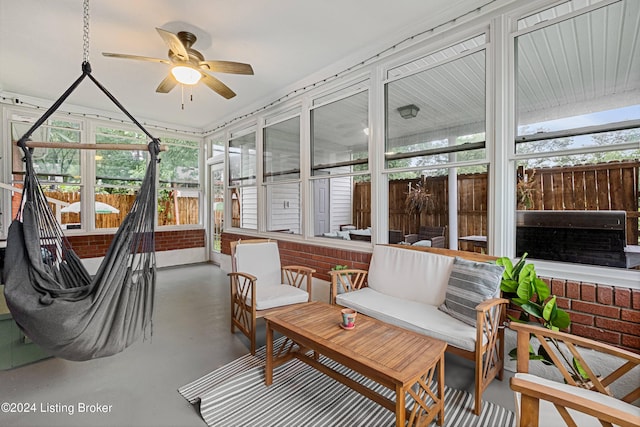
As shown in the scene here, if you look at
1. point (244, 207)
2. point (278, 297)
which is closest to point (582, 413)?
point (278, 297)

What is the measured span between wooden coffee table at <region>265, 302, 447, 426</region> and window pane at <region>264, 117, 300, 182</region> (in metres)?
2.49

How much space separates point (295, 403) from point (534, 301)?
1.78 m

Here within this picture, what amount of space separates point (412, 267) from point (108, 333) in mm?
2282

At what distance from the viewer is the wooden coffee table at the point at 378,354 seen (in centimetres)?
142

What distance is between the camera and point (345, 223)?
6.31 metres

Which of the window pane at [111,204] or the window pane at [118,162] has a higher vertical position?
the window pane at [118,162]

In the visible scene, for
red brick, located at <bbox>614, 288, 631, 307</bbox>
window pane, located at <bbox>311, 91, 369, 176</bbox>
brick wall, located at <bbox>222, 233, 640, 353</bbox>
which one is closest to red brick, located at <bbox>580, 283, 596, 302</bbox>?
brick wall, located at <bbox>222, 233, 640, 353</bbox>

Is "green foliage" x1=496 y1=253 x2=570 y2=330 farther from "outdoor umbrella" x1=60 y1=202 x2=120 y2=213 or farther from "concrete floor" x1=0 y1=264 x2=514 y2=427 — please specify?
"outdoor umbrella" x1=60 y1=202 x2=120 y2=213

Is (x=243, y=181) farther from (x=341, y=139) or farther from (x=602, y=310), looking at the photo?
(x=602, y=310)

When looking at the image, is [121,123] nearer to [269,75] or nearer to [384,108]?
[269,75]

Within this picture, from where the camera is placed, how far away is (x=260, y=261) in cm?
327

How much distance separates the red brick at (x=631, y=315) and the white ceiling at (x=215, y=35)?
7.97 feet

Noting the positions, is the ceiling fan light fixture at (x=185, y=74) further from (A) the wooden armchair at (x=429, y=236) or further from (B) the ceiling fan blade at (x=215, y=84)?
(A) the wooden armchair at (x=429, y=236)

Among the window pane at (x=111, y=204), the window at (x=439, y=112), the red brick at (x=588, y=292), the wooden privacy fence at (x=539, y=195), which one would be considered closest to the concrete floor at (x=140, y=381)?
the red brick at (x=588, y=292)
